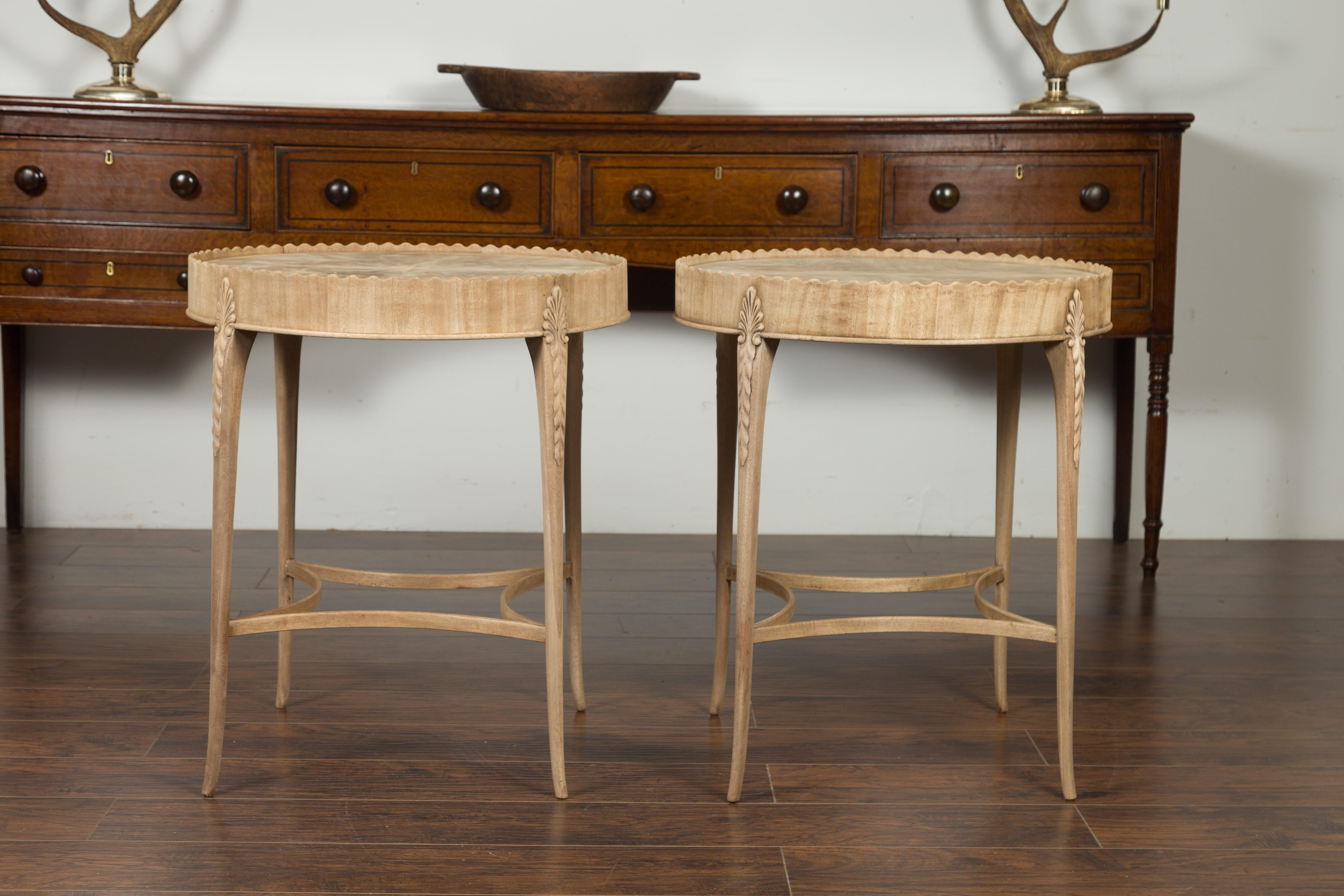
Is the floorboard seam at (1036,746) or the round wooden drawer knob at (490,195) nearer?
the floorboard seam at (1036,746)

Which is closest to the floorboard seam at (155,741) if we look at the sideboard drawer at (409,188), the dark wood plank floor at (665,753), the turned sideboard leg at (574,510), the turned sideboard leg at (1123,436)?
the dark wood plank floor at (665,753)

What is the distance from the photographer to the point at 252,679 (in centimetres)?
209

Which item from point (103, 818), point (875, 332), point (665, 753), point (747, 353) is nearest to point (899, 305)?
point (875, 332)

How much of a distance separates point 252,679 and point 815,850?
1.00m

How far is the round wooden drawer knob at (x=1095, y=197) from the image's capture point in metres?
2.51

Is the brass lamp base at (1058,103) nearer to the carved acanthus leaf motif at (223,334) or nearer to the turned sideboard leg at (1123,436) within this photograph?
the turned sideboard leg at (1123,436)

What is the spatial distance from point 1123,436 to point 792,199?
108 cm

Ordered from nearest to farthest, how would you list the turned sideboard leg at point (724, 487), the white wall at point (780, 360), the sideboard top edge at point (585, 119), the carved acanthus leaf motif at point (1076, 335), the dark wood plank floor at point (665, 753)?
the dark wood plank floor at point (665, 753) → the carved acanthus leaf motif at point (1076, 335) → the turned sideboard leg at point (724, 487) → the sideboard top edge at point (585, 119) → the white wall at point (780, 360)

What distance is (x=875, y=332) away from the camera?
61.1 inches

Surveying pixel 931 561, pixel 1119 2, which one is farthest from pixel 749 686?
pixel 1119 2

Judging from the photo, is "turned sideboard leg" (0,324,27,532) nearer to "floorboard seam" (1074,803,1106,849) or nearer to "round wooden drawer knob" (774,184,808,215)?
"round wooden drawer knob" (774,184,808,215)

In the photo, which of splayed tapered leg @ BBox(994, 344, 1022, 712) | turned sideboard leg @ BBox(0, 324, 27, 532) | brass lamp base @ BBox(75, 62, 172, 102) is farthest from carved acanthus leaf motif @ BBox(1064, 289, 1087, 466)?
turned sideboard leg @ BBox(0, 324, 27, 532)

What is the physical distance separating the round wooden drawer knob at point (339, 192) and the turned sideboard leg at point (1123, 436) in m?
1.75

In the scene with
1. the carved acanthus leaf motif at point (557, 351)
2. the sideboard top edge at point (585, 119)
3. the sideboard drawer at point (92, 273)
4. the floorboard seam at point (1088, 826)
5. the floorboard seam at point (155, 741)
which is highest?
the sideboard top edge at point (585, 119)
